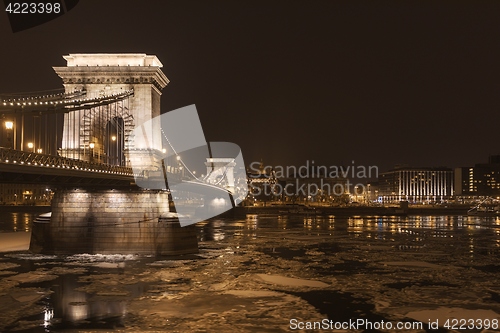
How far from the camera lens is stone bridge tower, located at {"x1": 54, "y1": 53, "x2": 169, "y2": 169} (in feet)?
195

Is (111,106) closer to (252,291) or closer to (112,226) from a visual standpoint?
(112,226)

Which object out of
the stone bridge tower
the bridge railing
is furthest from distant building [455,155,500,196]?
the bridge railing

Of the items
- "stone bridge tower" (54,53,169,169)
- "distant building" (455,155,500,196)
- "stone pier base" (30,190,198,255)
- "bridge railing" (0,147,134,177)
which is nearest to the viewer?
"bridge railing" (0,147,134,177)

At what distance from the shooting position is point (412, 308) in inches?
641

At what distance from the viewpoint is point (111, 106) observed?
6438 centimetres

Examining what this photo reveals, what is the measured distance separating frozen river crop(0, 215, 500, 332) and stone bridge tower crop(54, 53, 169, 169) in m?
31.9

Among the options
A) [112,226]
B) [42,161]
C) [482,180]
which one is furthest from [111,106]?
[482,180]

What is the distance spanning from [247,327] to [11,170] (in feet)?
55.2

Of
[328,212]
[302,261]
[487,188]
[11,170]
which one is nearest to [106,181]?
[11,170]

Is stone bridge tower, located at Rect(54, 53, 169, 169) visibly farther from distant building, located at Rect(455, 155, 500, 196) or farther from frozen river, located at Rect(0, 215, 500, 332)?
distant building, located at Rect(455, 155, 500, 196)

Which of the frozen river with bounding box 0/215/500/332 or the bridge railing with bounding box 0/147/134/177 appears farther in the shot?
the bridge railing with bounding box 0/147/134/177

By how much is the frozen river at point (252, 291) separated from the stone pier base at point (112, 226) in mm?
1287

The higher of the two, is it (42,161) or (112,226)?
(42,161)

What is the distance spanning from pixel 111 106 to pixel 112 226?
3775 cm
